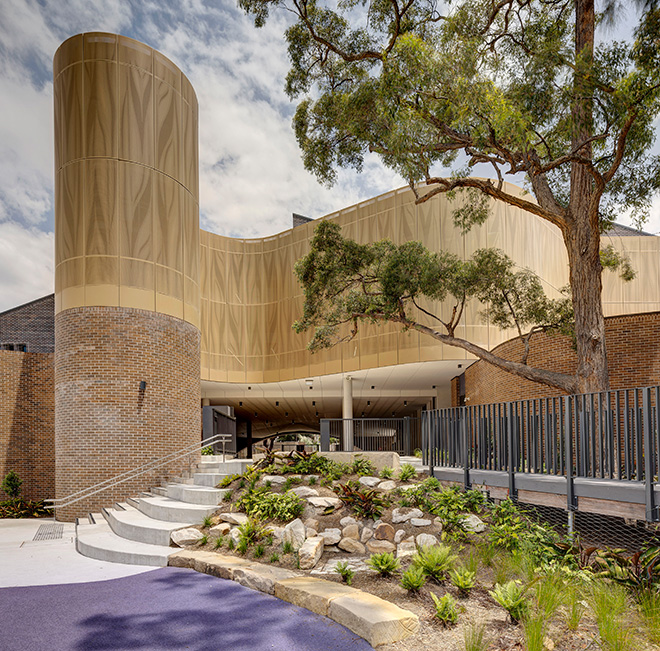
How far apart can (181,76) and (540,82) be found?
11.4 metres

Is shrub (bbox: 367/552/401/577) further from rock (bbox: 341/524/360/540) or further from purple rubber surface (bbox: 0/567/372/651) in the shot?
rock (bbox: 341/524/360/540)

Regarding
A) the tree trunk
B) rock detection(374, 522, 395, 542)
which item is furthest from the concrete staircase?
the tree trunk

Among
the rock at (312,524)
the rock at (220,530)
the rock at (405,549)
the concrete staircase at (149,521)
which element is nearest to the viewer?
the rock at (405,549)

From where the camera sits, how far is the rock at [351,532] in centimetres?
850

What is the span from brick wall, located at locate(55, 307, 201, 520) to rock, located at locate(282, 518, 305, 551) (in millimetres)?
7547

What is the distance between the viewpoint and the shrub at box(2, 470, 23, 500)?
17.2m

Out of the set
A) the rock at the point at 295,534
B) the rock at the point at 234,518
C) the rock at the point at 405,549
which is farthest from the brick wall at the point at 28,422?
the rock at the point at 405,549

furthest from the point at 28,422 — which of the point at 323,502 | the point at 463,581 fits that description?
the point at 463,581

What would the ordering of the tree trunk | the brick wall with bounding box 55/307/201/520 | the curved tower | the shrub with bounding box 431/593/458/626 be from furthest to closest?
the curved tower → the brick wall with bounding box 55/307/201/520 → the tree trunk → the shrub with bounding box 431/593/458/626

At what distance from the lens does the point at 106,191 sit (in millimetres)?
15344

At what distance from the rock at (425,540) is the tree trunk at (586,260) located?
4.96 meters

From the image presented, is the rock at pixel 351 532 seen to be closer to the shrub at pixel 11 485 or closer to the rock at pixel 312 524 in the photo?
the rock at pixel 312 524

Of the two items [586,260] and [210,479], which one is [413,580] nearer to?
[210,479]

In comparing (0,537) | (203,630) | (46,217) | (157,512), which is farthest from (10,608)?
(46,217)
